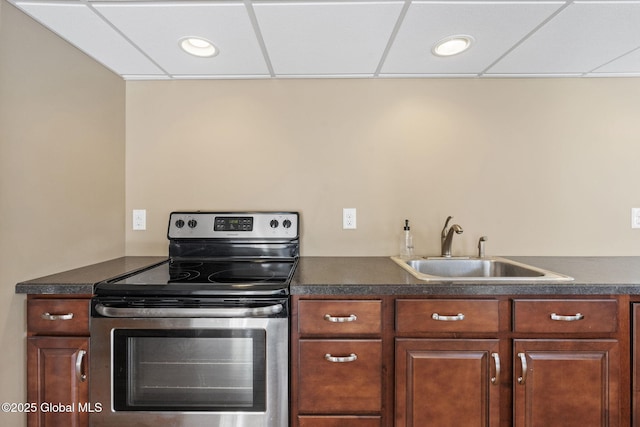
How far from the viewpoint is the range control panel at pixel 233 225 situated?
193 centimetres

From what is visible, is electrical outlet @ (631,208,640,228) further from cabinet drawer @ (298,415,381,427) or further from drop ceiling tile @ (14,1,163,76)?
drop ceiling tile @ (14,1,163,76)

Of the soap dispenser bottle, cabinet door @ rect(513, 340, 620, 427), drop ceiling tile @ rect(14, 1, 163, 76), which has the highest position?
drop ceiling tile @ rect(14, 1, 163, 76)

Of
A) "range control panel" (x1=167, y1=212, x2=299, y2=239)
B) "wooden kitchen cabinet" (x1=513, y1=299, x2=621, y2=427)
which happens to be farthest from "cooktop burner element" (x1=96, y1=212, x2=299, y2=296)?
"wooden kitchen cabinet" (x1=513, y1=299, x2=621, y2=427)

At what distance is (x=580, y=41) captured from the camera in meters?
1.59

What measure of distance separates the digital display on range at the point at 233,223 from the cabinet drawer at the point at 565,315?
1.36 metres

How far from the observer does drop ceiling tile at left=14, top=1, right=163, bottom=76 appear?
135cm

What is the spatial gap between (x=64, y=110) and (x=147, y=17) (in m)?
0.60

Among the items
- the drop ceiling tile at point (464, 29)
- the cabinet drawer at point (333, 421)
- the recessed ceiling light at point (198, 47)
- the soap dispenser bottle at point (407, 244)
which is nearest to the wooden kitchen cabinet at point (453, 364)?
the cabinet drawer at point (333, 421)

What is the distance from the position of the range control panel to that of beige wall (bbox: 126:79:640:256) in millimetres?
112

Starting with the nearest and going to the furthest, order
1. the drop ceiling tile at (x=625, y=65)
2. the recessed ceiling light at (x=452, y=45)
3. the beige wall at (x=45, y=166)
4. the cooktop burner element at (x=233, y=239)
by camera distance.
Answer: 1. the beige wall at (x=45, y=166)
2. the recessed ceiling light at (x=452, y=45)
3. the drop ceiling tile at (x=625, y=65)
4. the cooktop burner element at (x=233, y=239)

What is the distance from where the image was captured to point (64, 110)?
1.57m

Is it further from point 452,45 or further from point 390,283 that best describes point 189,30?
point 390,283

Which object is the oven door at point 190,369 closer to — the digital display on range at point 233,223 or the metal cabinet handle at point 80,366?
the metal cabinet handle at point 80,366

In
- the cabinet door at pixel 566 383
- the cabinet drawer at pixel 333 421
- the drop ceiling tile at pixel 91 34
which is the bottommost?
the cabinet drawer at pixel 333 421
